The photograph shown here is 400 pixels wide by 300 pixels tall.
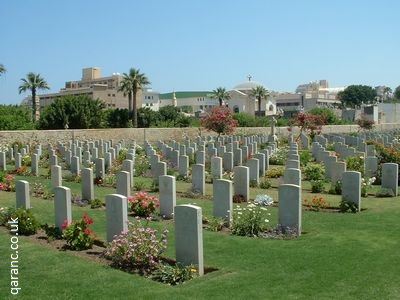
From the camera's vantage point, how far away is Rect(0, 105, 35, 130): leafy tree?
37.3 m

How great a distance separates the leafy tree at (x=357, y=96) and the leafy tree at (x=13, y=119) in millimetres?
118575

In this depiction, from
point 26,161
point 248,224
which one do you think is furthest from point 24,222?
point 26,161

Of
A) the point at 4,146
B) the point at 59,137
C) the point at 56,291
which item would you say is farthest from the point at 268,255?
the point at 59,137

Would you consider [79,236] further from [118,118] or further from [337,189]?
[118,118]

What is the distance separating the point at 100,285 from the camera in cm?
709

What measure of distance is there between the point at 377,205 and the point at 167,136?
31.1 metres

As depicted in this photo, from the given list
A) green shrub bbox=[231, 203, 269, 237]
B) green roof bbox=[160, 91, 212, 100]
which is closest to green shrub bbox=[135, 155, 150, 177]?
green shrub bbox=[231, 203, 269, 237]

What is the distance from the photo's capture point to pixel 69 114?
4431 centimetres

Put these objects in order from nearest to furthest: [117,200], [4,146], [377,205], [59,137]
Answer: [117,200], [377,205], [4,146], [59,137]

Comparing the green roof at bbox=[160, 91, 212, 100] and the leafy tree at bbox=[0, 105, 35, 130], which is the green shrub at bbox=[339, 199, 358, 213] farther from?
the green roof at bbox=[160, 91, 212, 100]

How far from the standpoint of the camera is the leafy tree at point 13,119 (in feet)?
122

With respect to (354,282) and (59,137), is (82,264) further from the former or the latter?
(59,137)

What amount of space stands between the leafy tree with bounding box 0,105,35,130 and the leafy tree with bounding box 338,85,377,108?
389 ft

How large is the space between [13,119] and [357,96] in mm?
123778
